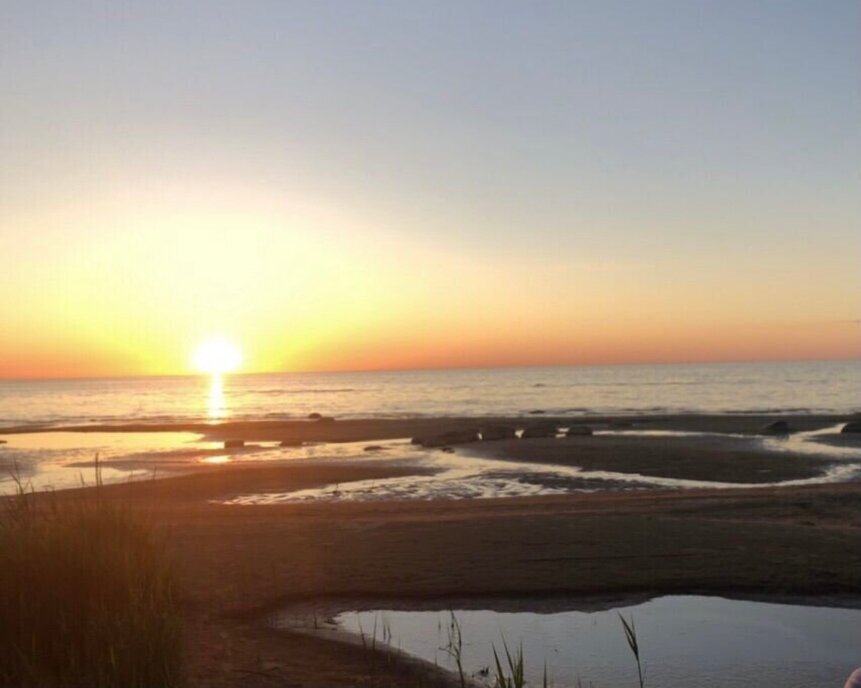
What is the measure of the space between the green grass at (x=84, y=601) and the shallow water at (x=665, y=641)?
238 centimetres

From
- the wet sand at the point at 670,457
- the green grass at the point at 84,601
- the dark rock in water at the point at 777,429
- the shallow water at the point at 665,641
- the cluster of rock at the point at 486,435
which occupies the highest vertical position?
the green grass at the point at 84,601

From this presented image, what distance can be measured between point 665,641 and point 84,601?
6.49 meters

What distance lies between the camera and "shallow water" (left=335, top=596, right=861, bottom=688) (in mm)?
8781

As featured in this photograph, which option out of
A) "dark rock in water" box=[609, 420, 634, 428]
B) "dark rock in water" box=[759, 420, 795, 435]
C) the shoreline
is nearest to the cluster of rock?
the shoreline

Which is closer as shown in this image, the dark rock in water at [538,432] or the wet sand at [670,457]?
the wet sand at [670,457]

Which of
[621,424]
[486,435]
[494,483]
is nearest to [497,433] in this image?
[486,435]

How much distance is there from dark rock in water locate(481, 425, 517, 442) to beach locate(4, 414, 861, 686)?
57.0ft

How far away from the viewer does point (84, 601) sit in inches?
321

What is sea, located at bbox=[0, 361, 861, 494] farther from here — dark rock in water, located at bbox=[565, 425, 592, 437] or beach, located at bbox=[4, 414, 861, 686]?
dark rock in water, located at bbox=[565, 425, 592, 437]

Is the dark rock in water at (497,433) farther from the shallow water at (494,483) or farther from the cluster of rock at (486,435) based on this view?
the shallow water at (494,483)

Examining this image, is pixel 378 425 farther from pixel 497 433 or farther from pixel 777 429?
pixel 777 429

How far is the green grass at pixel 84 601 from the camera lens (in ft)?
22.4

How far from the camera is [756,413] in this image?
206 ft

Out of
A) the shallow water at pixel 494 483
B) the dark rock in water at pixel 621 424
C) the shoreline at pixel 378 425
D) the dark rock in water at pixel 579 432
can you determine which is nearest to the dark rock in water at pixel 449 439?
the dark rock in water at pixel 579 432
